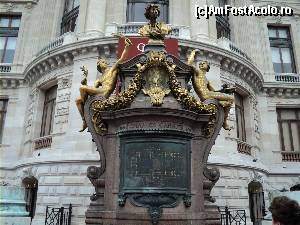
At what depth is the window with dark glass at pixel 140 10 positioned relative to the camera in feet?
71.8

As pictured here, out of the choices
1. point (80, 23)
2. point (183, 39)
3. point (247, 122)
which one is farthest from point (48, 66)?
point (247, 122)

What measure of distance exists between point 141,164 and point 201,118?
1867 millimetres

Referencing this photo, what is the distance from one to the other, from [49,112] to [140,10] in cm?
887

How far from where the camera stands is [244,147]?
20.6m

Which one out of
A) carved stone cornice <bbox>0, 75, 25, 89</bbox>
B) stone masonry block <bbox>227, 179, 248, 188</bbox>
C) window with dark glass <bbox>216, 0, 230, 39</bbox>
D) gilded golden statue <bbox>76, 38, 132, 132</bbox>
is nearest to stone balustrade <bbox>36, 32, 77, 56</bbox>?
carved stone cornice <bbox>0, 75, 25, 89</bbox>

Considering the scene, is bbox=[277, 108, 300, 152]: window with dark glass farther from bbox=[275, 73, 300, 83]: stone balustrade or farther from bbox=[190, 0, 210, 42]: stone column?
bbox=[190, 0, 210, 42]: stone column

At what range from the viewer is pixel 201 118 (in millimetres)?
8227

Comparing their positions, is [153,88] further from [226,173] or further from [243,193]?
[243,193]

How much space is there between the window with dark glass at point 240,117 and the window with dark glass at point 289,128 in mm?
4417

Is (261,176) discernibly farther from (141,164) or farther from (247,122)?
(141,164)

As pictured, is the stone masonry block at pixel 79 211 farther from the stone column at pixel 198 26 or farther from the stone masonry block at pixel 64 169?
the stone column at pixel 198 26

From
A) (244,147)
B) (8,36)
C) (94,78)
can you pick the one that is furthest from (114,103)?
(8,36)

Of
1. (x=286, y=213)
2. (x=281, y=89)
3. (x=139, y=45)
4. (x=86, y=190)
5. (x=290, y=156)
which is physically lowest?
(x=286, y=213)

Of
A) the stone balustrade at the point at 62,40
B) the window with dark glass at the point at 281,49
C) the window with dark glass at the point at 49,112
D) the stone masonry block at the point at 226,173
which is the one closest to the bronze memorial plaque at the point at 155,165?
the stone masonry block at the point at 226,173
